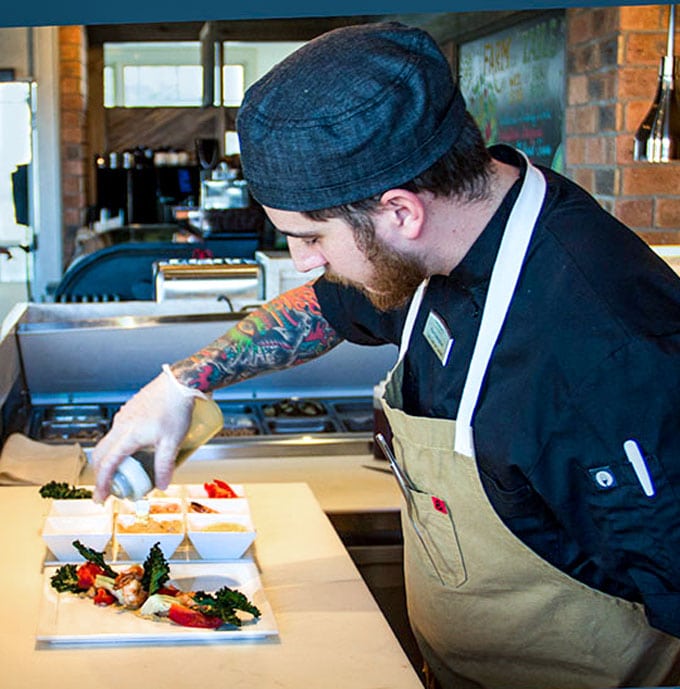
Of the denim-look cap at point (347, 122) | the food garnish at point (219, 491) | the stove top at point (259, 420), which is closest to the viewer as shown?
the denim-look cap at point (347, 122)

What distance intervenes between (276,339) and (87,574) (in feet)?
1.77

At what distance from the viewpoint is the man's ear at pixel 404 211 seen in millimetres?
1479

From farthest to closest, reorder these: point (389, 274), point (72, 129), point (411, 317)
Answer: point (72, 129)
point (411, 317)
point (389, 274)

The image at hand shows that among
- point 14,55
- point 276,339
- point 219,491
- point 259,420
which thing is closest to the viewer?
point 276,339

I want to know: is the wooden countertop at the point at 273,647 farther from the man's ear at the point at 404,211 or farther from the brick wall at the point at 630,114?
the brick wall at the point at 630,114

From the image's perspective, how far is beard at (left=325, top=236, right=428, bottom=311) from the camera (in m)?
1.52

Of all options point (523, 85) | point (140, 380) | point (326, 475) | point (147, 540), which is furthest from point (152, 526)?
point (523, 85)

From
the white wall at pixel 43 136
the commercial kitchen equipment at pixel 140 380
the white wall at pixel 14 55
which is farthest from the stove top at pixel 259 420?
the white wall at pixel 14 55

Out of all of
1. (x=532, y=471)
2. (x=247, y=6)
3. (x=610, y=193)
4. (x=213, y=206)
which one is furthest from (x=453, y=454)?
(x=213, y=206)

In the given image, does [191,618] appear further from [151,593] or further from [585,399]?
[585,399]

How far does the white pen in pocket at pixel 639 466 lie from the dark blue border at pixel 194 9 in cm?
68

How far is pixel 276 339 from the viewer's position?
6.91 feet

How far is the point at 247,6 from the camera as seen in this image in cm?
94

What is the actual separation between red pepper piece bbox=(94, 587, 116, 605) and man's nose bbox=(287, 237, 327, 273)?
614 millimetres
